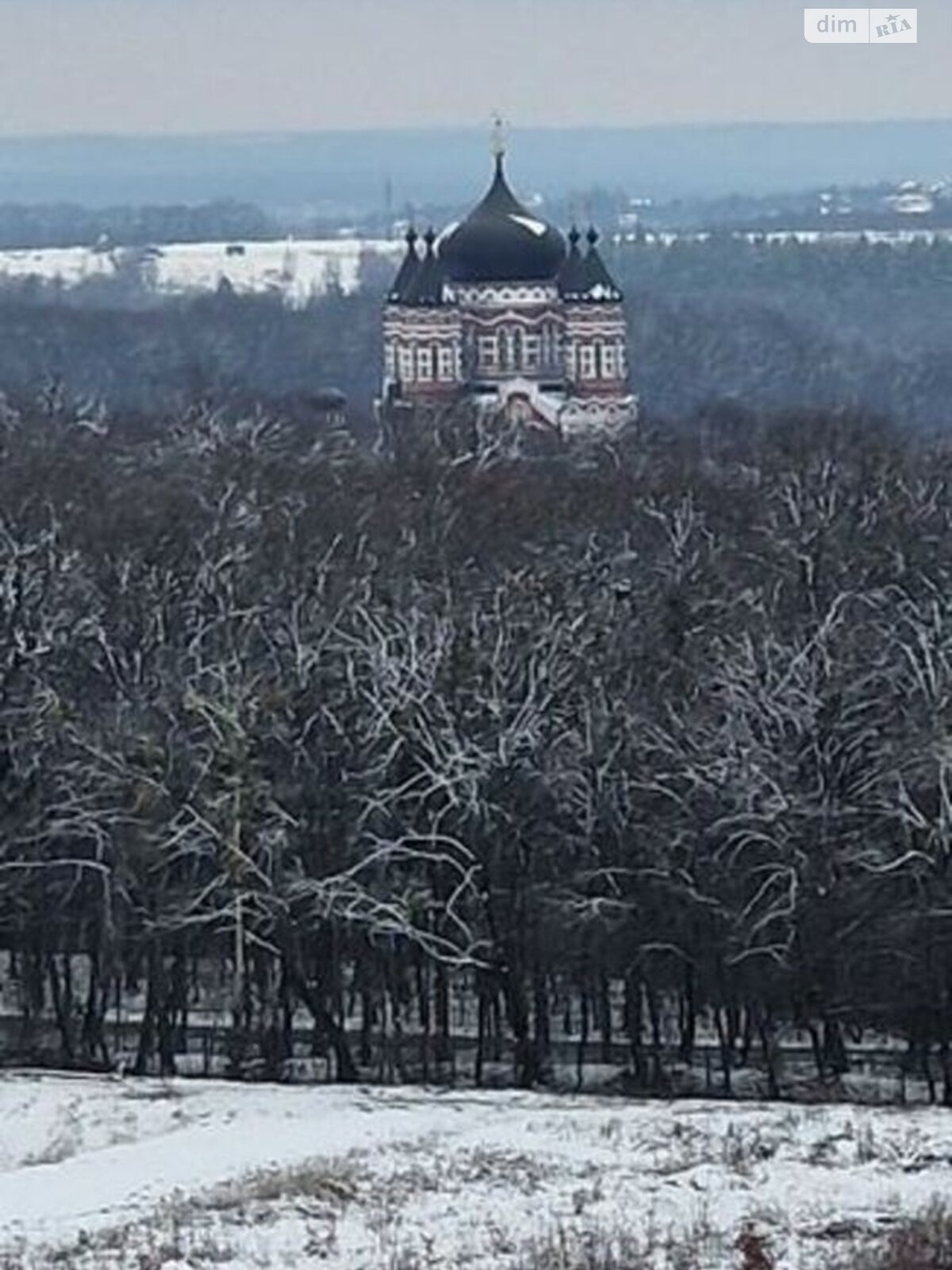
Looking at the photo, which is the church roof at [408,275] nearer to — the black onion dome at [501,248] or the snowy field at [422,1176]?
the black onion dome at [501,248]

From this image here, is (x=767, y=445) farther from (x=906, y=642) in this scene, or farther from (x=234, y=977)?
(x=234, y=977)

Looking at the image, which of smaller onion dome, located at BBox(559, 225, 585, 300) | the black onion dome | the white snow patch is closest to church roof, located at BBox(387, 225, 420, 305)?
the black onion dome

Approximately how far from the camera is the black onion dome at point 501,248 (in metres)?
48.7

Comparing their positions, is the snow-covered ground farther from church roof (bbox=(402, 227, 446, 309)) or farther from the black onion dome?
the black onion dome

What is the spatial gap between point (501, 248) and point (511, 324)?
4.11 ft

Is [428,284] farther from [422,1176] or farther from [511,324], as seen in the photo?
[422,1176]

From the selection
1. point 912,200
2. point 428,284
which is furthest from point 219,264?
point 428,284

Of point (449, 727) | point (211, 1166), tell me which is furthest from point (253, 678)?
point (211, 1166)

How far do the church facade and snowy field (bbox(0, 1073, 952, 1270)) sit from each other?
29.8 meters

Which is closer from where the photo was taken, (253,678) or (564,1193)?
(564,1193)

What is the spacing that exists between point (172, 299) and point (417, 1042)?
77.4 metres

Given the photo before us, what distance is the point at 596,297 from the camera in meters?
48.8

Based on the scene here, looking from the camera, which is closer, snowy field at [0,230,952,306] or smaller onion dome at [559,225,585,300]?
smaller onion dome at [559,225,585,300]

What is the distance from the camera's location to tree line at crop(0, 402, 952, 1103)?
2261cm
